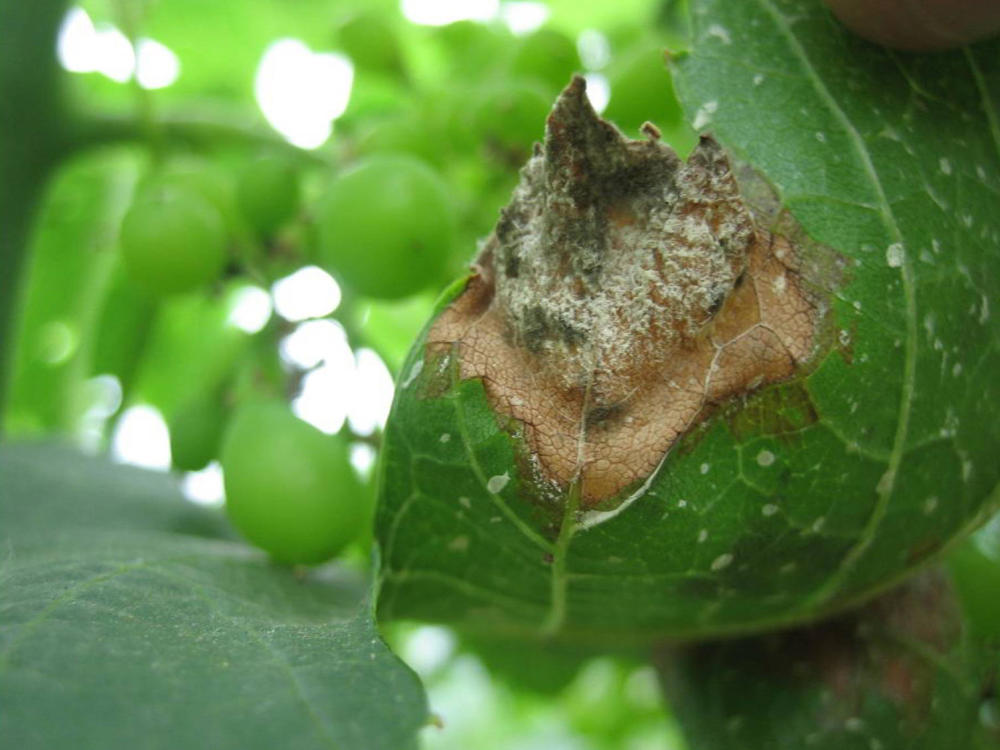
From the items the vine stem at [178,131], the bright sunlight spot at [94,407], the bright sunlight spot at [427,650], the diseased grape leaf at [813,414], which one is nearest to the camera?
the diseased grape leaf at [813,414]

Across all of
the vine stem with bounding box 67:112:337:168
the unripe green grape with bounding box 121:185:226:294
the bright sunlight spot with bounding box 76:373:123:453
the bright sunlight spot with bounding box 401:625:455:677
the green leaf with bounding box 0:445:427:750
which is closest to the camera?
the green leaf with bounding box 0:445:427:750

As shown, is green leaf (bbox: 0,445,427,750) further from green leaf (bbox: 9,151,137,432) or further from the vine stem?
green leaf (bbox: 9,151,137,432)

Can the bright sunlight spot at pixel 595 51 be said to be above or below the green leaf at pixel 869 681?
above

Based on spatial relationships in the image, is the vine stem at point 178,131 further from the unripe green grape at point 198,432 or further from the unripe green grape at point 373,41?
the unripe green grape at point 198,432

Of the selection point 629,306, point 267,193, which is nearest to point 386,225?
point 267,193

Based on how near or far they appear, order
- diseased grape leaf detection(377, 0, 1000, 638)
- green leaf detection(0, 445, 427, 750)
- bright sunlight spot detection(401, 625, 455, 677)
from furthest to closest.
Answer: bright sunlight spot detection(401, 625, 455, 677)
diseased grape leaf detection(377, 0, 1000, 638)
green leaf detection(0, 445, 427, 750)

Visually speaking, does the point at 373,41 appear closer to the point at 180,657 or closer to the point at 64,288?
the point at 64,288

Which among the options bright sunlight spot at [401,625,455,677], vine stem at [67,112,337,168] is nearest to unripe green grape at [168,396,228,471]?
vine stem at [67,112,337,168]

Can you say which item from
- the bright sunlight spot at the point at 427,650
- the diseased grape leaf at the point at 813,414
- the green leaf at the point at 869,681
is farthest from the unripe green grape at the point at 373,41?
the bright sunlight spot at the point at 427,650
